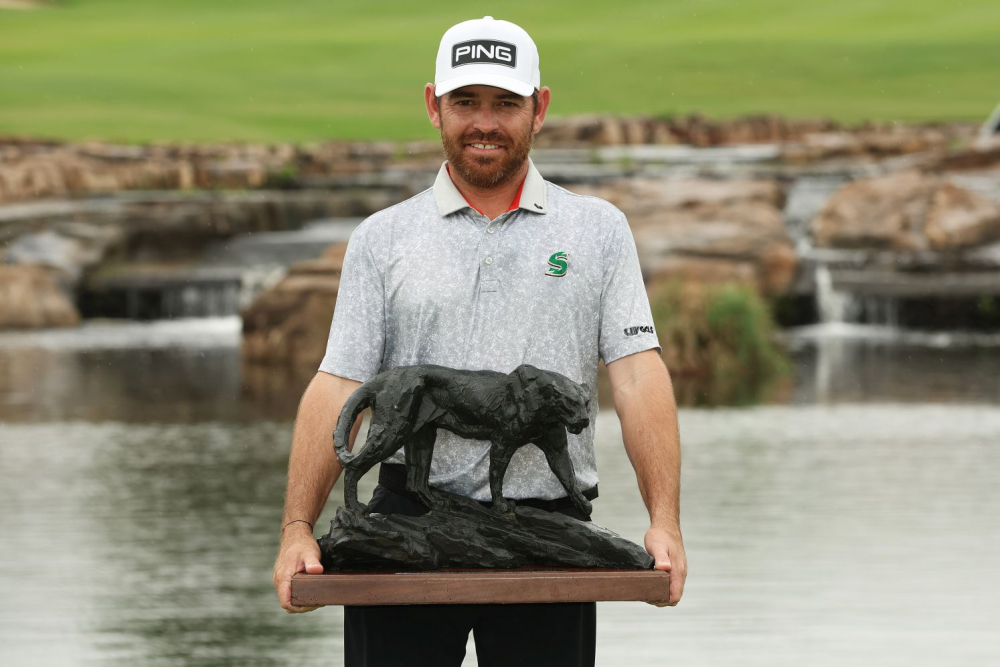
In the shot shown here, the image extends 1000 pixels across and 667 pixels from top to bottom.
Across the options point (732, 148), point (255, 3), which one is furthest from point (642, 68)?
point (255, 3)

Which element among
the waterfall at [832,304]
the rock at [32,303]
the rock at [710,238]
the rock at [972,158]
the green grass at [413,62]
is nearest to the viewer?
the rock at [710,238]

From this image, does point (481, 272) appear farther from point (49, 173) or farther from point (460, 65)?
point (49, 173)

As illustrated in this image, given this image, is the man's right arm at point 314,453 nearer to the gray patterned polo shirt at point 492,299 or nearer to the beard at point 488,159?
the gray patterned polo shirt at point 492,299

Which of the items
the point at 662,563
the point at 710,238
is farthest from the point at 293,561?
the point at 710,238

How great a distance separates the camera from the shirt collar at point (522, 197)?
11.5 ft

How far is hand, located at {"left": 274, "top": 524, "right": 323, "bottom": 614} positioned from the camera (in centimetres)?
330

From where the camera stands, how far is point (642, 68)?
34.5 m

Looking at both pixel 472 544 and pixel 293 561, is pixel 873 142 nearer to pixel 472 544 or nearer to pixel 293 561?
pixel 472 544

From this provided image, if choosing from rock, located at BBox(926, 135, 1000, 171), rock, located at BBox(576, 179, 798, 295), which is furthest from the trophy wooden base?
rock, located at BBox(926, 135, 1000, 171)

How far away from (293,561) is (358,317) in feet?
1.71

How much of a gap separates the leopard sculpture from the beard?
1.33 feet

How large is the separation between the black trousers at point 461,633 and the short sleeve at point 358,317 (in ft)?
1.04

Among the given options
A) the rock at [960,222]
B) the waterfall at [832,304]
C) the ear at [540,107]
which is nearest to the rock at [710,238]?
the waterfall at [832,304]

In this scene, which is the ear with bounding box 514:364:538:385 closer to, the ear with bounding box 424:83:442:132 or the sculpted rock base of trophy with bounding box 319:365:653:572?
the sculpted rock base of trophy with bounding box 319:365:653:572
